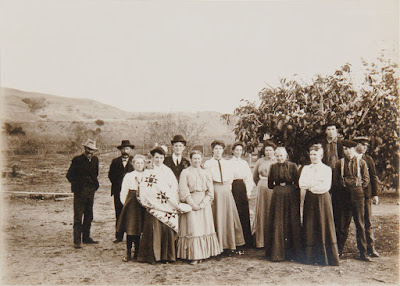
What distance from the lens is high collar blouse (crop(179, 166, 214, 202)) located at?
5086 millimetres

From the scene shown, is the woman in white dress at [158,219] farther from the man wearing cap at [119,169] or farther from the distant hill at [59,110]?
the distant hill at [59,110]

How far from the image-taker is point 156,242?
500cm

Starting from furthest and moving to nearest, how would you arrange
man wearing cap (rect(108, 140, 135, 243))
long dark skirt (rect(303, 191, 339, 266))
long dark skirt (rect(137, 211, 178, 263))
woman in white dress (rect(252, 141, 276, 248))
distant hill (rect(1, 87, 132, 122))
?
1. distant hill (rect(1, 87, 132, 122))
2. man wearing cap (rect(108, 140, 135, 243))
3. woman in white dress (rect(252, 141, 276, 248))
4. long dark skirt (rect(137, 211, 178, 263))
5. long dark skirt (rect(303, 191, 339, 266))

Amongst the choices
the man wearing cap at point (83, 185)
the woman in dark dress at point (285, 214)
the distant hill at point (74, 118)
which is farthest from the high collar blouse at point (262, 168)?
the distant hill at point (74, 118)

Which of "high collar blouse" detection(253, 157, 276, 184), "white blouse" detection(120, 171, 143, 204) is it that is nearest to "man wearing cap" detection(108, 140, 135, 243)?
"white blouse" detection(120, 171, 143, 204)

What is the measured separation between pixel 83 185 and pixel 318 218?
3922mm

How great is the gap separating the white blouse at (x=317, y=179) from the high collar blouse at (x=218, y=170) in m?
1.20

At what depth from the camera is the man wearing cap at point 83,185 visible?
6023 mm

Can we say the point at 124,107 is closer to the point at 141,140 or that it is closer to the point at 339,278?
the point at 141,140

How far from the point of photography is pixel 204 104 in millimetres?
14820

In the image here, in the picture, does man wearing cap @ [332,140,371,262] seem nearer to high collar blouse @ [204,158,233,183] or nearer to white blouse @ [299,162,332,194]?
white blouse @ [299,162,332,194]

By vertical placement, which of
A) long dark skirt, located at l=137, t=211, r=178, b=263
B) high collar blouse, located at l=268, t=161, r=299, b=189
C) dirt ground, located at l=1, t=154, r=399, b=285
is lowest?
dirt ground, located at l=1, t=154, r=399, b=285

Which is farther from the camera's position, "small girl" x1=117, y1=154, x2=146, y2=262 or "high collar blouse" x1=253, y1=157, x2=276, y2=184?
"high collar blouse" x1=253, y1=157, x2=276, y2=184

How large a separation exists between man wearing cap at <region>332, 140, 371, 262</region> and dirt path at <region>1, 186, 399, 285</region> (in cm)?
35
